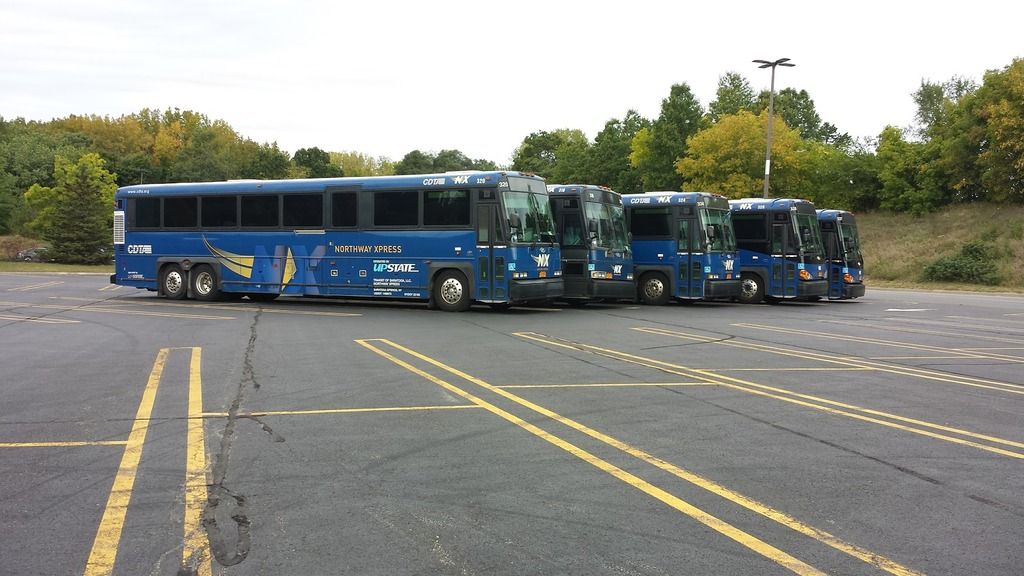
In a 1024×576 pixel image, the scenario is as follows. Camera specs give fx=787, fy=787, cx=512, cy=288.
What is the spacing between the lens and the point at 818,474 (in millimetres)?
5746

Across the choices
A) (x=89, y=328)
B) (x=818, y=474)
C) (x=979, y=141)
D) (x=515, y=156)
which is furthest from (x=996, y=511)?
(x=515, y=156)

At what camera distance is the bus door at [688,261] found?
22.9 meters

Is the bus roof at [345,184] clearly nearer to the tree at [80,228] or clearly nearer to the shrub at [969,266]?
the shrub at [969,266]

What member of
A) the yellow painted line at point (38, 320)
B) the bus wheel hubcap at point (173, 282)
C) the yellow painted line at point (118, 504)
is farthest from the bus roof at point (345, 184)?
the yellow painted line at point (118, 504)

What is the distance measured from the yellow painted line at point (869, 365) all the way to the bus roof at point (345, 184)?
21.5ft

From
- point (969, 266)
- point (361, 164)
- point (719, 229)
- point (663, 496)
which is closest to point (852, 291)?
point (719, 229)

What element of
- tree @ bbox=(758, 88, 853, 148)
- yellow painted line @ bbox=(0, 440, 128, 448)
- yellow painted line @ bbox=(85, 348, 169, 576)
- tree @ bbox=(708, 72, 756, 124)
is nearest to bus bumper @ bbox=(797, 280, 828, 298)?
yellow painted line @ bbox=(85, 348, 169, 576)

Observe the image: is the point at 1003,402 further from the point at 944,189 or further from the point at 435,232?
the point at 944,189

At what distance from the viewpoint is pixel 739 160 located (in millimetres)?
52844

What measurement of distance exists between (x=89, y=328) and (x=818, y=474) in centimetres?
1410

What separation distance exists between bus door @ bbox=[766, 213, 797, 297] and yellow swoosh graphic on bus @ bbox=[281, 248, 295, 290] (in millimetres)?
14716

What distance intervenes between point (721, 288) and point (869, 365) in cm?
1189

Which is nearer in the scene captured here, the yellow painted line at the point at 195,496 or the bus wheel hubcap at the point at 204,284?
the yellow painted line at the point at 195,496

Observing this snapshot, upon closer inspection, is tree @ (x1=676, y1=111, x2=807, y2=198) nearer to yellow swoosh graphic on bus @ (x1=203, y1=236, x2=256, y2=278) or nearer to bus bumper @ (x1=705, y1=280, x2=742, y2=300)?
bus bumper @ (x1=705, y1=280, x2=742, y2=300)
